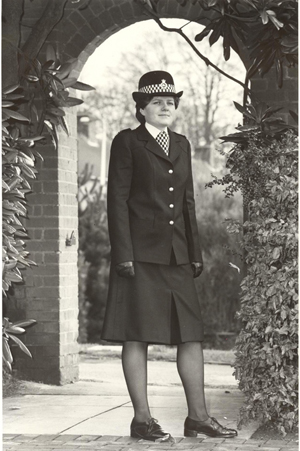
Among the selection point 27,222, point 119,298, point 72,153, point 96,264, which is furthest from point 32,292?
point 96,264

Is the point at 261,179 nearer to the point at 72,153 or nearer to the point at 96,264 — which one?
the point at 72,153

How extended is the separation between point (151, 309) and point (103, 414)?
122cm

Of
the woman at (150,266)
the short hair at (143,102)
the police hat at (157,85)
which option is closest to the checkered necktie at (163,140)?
the woman at (150,266)

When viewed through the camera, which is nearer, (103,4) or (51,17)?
(51,17)

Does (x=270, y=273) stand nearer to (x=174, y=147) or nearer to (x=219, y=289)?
(x=174, y=147)

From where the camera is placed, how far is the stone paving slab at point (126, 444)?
4902 millimetres

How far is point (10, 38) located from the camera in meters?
6.12

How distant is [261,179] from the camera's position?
5184 millimetres

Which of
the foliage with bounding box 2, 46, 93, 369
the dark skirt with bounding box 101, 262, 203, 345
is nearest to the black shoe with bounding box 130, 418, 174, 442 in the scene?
the dark skirt with bounding box 101, 262, 203, 345

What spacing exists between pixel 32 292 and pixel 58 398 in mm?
936

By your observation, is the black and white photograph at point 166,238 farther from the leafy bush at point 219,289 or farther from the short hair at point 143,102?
the leafy bush at point 219,289

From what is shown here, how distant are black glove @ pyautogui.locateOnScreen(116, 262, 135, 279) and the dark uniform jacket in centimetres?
8

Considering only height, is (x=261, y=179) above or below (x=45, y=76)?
below

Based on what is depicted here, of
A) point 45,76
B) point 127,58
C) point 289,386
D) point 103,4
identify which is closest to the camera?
point 289,386
